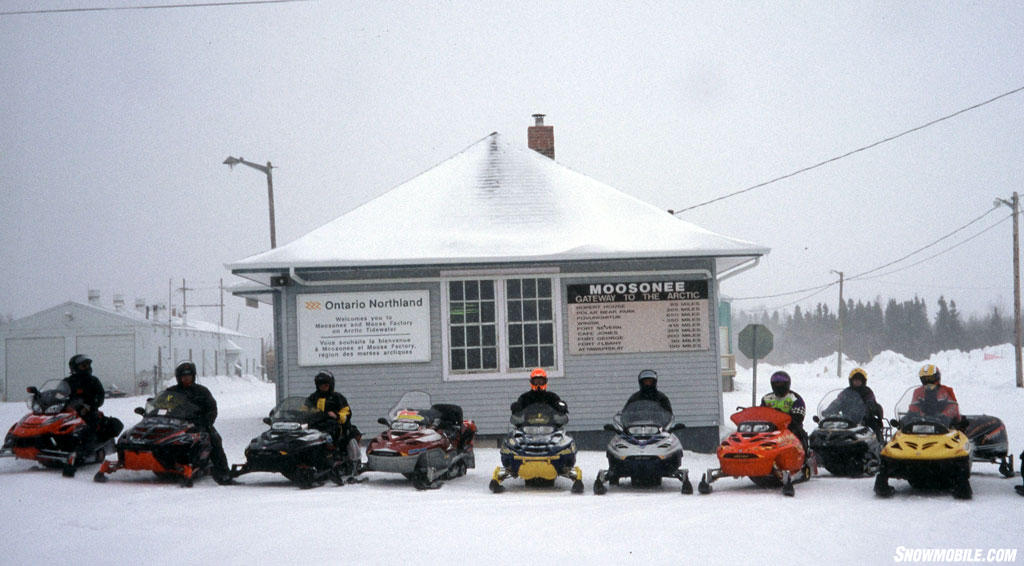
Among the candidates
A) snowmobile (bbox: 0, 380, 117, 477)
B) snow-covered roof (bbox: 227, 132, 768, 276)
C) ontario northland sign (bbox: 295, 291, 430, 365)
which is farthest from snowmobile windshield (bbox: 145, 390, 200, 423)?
ontario northland sign (bbox: 295, 291, 430, 365)

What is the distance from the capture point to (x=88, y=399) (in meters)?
12.9

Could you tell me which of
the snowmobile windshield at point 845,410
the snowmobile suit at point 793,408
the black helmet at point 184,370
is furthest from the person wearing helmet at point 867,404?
the black helmet at point 184,370

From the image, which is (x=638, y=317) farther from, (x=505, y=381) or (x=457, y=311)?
(x=457, y=311)

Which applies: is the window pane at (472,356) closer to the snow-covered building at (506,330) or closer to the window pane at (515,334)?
the snow-covered building at (506,330)

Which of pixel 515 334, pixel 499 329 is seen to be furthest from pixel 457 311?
pixel 515 334

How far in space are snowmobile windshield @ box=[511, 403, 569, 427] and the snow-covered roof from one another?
4494 mm

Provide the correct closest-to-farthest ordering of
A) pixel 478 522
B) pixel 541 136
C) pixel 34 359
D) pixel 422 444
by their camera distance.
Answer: pixel 478 522
pixel 422 444
pixel 541 136
pixel 34 359

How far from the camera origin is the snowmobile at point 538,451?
11320 mm

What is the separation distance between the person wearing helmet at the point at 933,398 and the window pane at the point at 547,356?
6.12m

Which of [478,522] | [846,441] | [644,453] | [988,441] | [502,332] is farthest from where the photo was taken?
[502,332]

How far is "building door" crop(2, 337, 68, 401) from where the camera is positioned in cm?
4959

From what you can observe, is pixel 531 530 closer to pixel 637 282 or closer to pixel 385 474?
pixel 385 474

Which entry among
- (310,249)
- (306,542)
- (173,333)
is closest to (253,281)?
(310,249)

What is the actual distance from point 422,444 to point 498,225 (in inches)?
264
